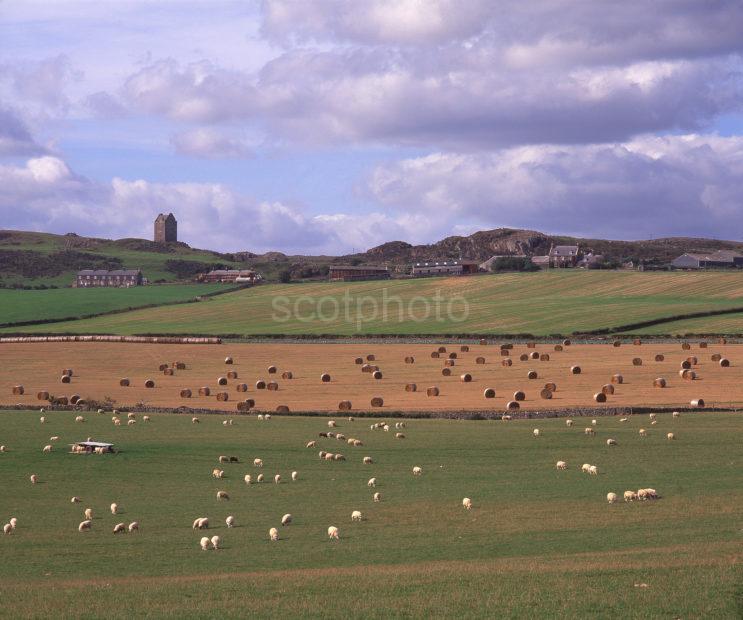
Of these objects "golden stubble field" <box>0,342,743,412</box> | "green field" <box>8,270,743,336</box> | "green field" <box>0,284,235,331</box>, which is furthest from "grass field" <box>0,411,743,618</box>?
"green field" <box>0,284,235,331</box>

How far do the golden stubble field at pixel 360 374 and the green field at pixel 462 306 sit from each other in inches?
710

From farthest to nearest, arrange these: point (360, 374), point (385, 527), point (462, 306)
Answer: point (462, 306) → point (360, 374) → point (385, 527)

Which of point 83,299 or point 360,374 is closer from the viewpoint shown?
point 360,374

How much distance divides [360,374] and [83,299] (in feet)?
305

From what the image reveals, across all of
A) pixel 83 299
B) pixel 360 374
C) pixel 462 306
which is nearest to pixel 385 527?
pixel 360 374

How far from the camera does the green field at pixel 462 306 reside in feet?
360

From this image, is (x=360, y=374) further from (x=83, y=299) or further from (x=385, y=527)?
(x=83, y=299)

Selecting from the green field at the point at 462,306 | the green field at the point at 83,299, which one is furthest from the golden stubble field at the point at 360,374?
the green field at the point at 83,299

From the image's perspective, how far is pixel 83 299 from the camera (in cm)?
15525

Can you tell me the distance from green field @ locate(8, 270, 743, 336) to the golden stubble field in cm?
1803

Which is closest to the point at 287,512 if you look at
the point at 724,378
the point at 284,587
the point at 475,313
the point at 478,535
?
the point at 478,535

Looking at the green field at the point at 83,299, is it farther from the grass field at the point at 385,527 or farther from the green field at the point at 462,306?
the grass field at the point at 385,527

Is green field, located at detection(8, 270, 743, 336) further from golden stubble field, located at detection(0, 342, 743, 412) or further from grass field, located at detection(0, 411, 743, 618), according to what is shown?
grass field, located at detection(0, 411, 743, 618)

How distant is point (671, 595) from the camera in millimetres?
15977
